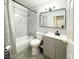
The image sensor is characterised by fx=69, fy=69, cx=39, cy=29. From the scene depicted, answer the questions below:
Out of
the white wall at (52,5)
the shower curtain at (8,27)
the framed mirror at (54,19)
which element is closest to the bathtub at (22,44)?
the white wall at (52,5)

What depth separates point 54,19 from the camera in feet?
10.3

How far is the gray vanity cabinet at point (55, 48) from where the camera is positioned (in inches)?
86.3

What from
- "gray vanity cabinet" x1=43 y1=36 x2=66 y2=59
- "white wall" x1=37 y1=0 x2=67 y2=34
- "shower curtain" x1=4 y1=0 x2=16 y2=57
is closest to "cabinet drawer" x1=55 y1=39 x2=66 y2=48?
"gray vanity cabinet" x1=43 y1=36 x2=66 y2=59

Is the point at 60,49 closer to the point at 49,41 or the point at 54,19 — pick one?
the point at 49,41

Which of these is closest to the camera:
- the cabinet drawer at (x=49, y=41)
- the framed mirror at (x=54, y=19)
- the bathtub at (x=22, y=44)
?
the cabinet drawer at (x=49, y=41)

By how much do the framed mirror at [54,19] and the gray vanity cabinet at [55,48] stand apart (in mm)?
768

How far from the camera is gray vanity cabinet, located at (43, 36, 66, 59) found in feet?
7.19

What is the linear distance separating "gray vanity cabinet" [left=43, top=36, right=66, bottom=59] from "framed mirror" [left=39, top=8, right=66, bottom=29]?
77 centimetres

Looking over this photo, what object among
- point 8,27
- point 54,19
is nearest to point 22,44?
point 8,27

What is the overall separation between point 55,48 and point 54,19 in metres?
1.35

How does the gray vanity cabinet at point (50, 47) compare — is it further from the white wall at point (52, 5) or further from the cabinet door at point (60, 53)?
the white wall at point (52, 5)

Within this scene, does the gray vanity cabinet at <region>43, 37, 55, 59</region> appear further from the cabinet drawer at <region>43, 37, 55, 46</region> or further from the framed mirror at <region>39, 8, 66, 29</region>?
the framed mirror at <region>39, 8, 66, 29</region>

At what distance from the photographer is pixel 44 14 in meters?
3.67

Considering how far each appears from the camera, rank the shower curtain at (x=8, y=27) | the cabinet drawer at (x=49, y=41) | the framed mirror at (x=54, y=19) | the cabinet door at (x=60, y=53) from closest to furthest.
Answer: the shower curtain at (x=8, y=27) → the cabinet door at (x=60, y=53) → the cabinet drawer at (x=49, y=41) → the framed mirror at (x=54, y=19)
